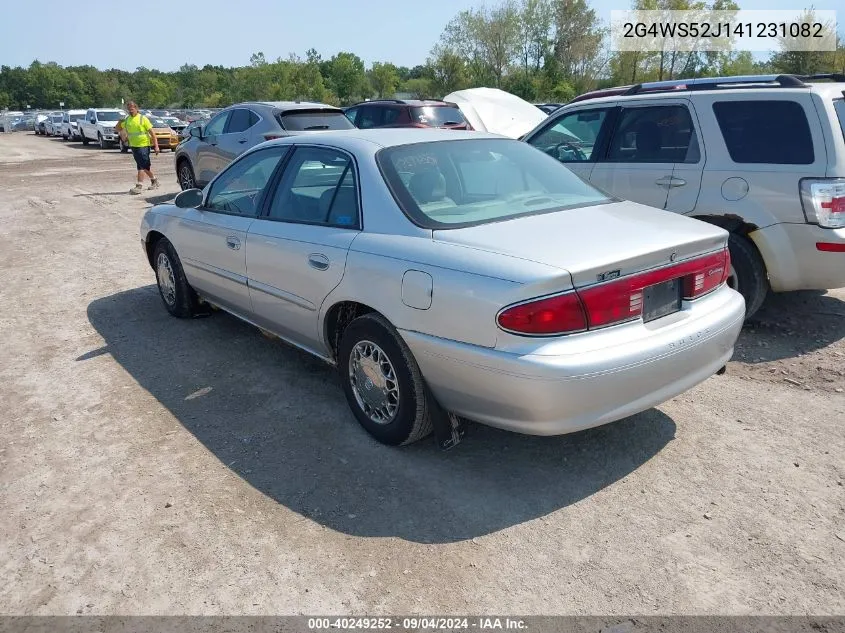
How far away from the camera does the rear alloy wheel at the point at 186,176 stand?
1253 cm

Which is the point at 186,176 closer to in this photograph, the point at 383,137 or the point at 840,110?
the point at 383,137

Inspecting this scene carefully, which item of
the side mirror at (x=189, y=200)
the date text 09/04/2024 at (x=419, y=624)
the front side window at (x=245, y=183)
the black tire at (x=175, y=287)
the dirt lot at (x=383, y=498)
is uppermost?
the front side window at (x=245, y=183)

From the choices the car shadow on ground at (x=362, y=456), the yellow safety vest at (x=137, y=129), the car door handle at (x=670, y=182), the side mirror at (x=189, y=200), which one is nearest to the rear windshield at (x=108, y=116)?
the yellow safety vest at (x=137, y=129)

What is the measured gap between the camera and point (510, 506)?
3.11 meters

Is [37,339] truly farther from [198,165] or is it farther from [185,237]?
[198,165]

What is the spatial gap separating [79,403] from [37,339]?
1616mm

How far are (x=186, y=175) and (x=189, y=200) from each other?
8.23 metres

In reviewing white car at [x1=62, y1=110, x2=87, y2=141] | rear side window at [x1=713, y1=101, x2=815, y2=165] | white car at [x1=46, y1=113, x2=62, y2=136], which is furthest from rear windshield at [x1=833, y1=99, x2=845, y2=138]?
white car at [x1=46, y1=113, x2=62, y2=136]

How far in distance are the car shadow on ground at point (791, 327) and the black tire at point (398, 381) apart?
270cm

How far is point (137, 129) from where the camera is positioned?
44.6 ft

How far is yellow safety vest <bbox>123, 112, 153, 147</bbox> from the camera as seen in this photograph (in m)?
13.6

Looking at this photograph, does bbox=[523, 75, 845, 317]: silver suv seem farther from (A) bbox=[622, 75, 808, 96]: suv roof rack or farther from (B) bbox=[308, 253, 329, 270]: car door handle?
(B) bbox=[308, 253, 329, 270]: car door handle

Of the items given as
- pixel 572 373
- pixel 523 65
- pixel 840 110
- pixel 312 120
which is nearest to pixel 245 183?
pixel 572 373

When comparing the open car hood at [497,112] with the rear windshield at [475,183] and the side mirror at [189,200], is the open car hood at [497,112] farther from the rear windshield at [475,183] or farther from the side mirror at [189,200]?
the rear windshield at [475,183]
